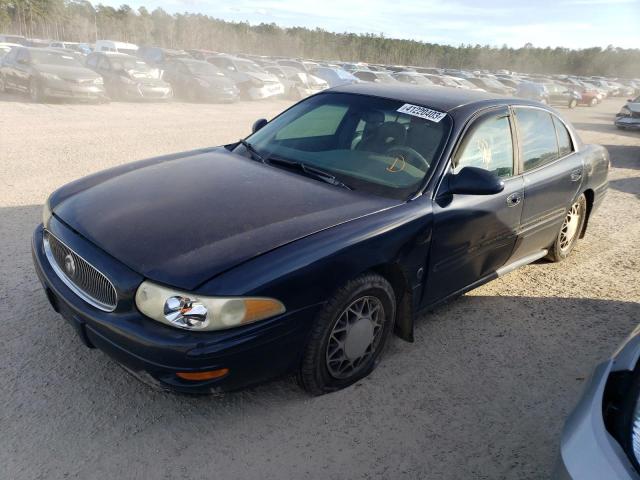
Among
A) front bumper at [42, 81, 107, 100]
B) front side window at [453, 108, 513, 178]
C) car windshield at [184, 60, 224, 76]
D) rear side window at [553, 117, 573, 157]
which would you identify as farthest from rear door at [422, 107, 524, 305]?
car windshield at [184, 60, 224, 76]

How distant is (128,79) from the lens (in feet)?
48.9

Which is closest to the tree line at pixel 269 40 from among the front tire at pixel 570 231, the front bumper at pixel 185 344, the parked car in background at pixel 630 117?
the parked car in background at pixel 630 117

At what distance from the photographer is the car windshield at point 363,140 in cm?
315

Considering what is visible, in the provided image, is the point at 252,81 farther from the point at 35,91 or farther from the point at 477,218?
the point at 477,218

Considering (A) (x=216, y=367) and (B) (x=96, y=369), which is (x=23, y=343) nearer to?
(B) (x=96, y=369)

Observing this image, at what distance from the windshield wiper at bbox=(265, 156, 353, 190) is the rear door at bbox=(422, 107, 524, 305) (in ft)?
2.06

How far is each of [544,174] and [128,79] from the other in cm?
1389

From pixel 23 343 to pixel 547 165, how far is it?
3.92 m

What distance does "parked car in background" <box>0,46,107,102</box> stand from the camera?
504 inches

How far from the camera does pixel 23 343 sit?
3035mm

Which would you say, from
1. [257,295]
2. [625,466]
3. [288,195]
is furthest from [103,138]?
[625,466]

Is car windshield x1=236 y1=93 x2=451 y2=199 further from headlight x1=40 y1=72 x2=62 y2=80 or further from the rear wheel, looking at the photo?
the rear wheel

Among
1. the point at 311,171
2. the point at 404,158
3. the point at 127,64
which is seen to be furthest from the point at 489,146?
the point at 127,64

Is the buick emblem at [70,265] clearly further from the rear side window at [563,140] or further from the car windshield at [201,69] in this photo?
the car windshield at [201,69]
